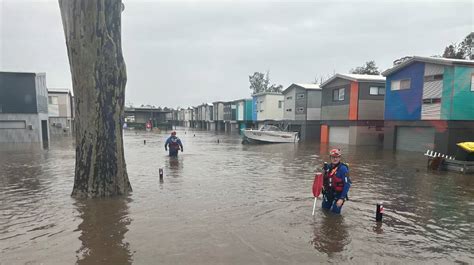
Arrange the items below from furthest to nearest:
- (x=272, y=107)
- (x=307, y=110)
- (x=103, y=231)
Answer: (x=272, y=107) < (x=307, y=110) < (x=103, y=231)

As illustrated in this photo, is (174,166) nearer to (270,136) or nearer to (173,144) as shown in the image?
(173,144)

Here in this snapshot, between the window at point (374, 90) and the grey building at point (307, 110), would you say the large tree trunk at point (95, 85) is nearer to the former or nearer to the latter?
the window at point (374, 90)

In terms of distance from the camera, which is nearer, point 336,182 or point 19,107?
point 336,182

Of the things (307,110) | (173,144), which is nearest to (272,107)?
(307,110)

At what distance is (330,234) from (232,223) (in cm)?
204

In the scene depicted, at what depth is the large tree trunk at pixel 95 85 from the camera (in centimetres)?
829

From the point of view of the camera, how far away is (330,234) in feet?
20.3

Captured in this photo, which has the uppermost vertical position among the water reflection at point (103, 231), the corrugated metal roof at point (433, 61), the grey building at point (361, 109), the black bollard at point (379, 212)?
the corrugated metal roof at point (433, 61)

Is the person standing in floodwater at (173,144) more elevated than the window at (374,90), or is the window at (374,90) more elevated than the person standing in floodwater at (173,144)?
the window at (374,90)

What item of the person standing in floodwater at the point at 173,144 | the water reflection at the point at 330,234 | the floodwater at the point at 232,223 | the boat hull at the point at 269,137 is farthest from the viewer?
the boat hull at the point at 269,137

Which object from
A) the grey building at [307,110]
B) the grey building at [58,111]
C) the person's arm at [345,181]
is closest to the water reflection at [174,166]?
the person's arm at [345,181]

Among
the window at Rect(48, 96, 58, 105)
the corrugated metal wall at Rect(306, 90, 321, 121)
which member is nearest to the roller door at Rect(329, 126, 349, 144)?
the corrugated metal wall at Rect(306, 90, 321, 121)

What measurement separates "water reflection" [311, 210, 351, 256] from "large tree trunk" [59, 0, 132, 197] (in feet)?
18.6

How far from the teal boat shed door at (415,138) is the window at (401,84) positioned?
9.83 ft
